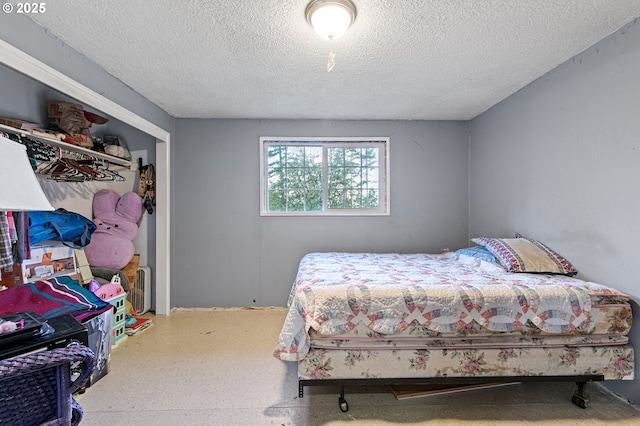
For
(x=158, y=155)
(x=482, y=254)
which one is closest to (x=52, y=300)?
(x=158, y=155)

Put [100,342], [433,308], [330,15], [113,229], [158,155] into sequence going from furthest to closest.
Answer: [158,155]
[113,229]
[100,342]
[433,308]
[330,15]

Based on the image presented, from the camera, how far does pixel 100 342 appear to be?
6.49 feet

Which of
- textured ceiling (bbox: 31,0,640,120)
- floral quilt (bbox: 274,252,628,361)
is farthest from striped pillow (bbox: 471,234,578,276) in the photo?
textured ceiling (bbox: 31,0,640,120)

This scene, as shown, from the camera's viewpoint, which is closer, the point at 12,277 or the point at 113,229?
the point at 12,277

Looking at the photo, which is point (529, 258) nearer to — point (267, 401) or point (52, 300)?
point (267, 401)

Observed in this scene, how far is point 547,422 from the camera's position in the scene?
5.13ft

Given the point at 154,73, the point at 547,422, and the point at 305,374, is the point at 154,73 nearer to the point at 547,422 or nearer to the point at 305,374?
the point at 305,374

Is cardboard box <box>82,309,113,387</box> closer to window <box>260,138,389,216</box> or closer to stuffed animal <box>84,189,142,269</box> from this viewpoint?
stuffed animal <box>84,189,142,269</box>

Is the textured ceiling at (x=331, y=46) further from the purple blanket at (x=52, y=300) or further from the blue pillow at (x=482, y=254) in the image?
the purple blanket at (x=52, y=300)

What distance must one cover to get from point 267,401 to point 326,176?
95.4 inches

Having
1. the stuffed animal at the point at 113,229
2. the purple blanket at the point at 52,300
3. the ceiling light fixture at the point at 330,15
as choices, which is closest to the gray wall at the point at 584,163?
the ceiling light fixture at the point at 330,15

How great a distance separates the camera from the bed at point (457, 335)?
5.25 ft

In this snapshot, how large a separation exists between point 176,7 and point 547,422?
10.3 feet

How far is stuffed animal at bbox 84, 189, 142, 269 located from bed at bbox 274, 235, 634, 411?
2.23 m
